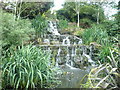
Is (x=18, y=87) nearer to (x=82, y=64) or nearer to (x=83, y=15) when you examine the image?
(x=82, y=64)

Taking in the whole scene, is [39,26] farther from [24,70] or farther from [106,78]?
[106,78]

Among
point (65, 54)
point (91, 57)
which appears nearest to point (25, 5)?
point (65, 54)

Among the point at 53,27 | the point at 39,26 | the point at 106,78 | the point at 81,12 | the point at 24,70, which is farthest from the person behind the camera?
the point at 81,12

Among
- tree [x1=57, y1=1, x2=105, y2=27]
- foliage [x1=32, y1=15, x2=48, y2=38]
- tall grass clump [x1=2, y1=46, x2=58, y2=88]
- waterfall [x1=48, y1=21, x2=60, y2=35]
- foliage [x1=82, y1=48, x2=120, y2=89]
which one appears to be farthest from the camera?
tree [x1=57, y1=1, x2=105, y2=27]

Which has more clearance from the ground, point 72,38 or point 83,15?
point 83,15

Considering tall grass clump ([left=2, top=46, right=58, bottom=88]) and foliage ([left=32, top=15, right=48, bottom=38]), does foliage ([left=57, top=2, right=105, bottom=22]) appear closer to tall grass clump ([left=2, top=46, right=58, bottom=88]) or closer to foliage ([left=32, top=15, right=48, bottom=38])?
foliage ([left=32, top=15, right=48, bottom=38])

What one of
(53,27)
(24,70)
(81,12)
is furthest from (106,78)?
(81,12)

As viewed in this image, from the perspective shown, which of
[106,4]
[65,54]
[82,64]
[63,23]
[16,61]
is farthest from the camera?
[106,4]

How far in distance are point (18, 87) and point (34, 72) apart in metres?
0.36

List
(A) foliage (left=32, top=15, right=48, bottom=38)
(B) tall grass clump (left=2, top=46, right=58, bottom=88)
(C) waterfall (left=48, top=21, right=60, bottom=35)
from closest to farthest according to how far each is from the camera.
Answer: (B) tall grass clump (left=2, top=46, right=58, bottom=88) < (A) foliage (left=32, top=15, right=48, bottom=38) < (C) waterfall (left=48, top=21, right=60, bottom=35)

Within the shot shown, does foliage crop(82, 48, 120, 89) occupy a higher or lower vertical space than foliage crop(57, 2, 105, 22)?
lower

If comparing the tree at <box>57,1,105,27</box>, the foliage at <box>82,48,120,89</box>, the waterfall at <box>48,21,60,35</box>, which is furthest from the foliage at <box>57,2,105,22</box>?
the foliage at <box>82,48,120,89</box>

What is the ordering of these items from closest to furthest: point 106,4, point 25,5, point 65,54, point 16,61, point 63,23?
point 16,61
point 65,54
point 25,5
point 63,23
point 106,4

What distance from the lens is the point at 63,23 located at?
7.49m
